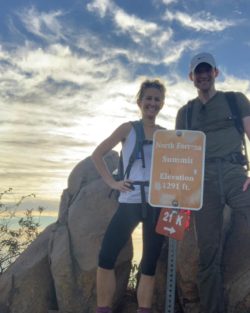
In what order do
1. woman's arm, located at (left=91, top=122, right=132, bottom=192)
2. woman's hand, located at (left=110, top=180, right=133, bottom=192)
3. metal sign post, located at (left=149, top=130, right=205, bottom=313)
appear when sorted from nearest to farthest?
metal sign post, located at (left=149, top=130, right=205, bottom=313) → woman's hand, located at (left=110, top=180, right=133, bottom=192) → woman's arm, located at (left=91, top=122, right=132, bottom=192)

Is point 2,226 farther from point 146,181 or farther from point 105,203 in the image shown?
point 146,181

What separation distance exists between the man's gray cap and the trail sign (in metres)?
2.56

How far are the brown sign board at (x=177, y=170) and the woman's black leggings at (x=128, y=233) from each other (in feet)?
1.69

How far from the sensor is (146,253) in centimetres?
702

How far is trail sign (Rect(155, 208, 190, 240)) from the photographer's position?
21.5 feet

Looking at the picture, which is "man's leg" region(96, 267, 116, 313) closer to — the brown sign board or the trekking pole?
the trekking pole

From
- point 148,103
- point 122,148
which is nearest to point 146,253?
point 122,148

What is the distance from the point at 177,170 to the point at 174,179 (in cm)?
14

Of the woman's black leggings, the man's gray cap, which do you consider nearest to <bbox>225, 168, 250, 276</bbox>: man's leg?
the woman's black leggings

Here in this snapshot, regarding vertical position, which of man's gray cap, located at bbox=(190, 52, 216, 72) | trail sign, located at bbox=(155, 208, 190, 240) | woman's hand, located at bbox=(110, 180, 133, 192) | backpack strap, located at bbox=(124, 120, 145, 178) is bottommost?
trail sign, located at bbox=(155, 208, 190, 240)

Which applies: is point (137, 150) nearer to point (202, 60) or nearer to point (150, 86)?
point (150, 86)

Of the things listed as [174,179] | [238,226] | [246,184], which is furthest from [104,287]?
[238,226]

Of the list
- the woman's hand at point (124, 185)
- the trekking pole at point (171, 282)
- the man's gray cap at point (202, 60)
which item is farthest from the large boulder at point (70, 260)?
the man's gray cap at point (202, 60)

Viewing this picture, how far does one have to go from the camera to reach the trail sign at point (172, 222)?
6551 mm
